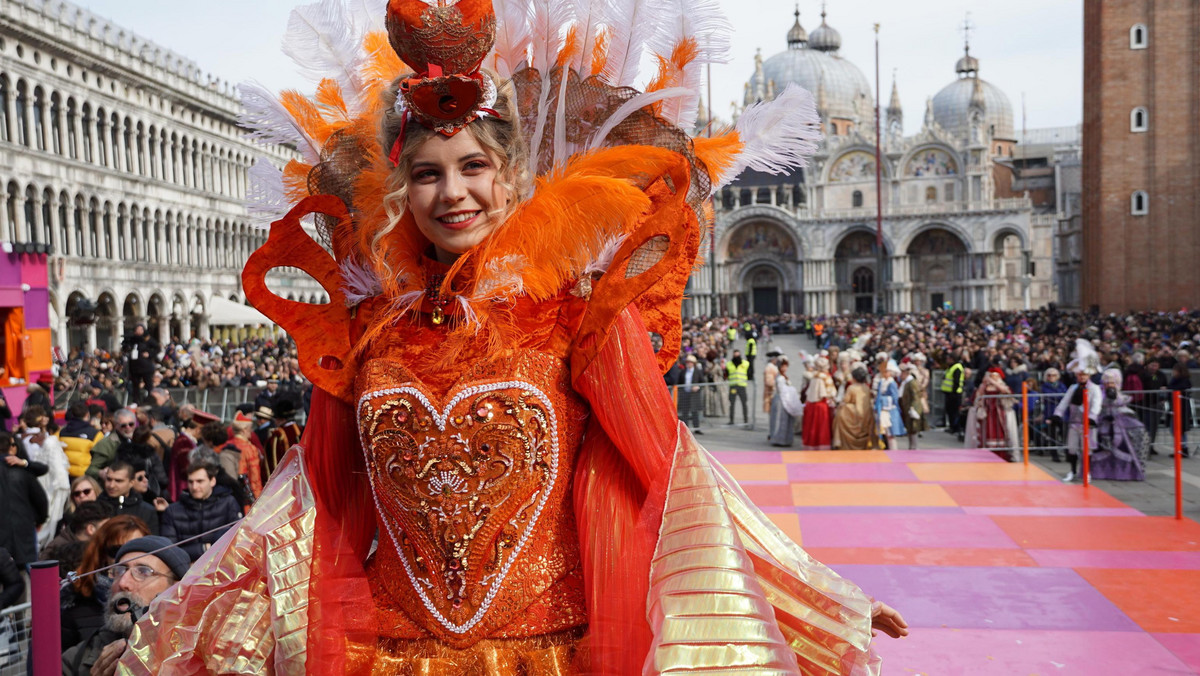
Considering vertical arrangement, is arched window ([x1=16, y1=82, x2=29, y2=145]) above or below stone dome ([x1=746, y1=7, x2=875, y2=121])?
below

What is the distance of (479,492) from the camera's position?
1971 mm

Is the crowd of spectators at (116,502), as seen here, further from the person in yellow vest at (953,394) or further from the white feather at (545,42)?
the person in yellow vest at (953,394)

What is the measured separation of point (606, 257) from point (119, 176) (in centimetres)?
3681

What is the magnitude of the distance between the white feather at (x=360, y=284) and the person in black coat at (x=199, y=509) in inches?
136

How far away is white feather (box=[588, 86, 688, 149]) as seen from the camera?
84.9 inches

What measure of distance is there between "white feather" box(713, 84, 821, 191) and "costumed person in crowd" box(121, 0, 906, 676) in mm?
38

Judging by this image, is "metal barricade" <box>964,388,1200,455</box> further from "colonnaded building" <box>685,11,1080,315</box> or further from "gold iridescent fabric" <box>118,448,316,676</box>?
"colonnaded building" <box>685,11,1080,315</box>

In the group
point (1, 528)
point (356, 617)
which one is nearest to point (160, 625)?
point (356, 617)

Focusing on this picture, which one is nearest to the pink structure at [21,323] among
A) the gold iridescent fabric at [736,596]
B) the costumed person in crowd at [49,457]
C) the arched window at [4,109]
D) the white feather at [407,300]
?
the costumed person in crowd at [49,457]

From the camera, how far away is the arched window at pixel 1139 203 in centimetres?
3775

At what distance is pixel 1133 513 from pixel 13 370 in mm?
14210

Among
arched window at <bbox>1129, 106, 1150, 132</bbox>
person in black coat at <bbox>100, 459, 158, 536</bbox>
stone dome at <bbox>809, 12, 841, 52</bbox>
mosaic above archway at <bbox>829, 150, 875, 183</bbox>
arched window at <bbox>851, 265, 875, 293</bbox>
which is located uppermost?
stone dome at <bbox>809, 12, 841, 52</bbox>

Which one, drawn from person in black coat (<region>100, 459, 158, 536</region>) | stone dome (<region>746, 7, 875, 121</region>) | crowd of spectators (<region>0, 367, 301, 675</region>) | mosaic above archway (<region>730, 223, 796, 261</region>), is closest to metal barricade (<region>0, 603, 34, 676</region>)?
crowd of spectators (<region>0, 367, 301, 675</region>)

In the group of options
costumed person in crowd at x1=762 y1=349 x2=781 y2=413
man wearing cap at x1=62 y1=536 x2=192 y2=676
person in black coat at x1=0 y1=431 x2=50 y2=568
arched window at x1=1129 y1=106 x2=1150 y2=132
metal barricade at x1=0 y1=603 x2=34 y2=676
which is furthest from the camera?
arched window at x1=1129 y1=106 x2=1150 y2=132
